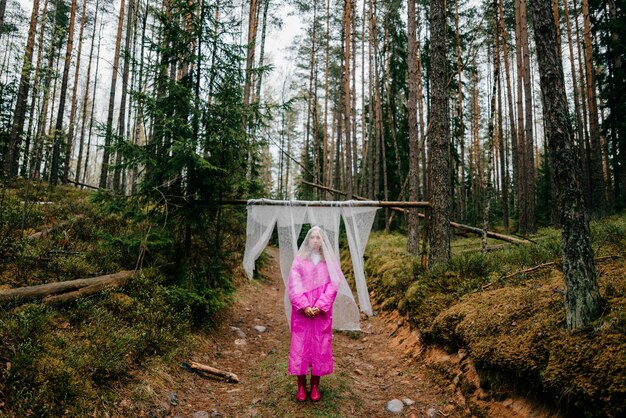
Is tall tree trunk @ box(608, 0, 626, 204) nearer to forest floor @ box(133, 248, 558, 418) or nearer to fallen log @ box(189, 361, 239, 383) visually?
forest floor @ box(133, 248, 558, 418)

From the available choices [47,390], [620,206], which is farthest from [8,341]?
[620,206]

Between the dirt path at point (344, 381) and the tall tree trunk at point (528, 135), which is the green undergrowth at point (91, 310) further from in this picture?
the tall tree trunk at point (528, 135)

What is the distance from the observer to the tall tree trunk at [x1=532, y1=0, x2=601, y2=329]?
9.39ft

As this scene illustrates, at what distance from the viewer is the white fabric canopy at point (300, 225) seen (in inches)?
207

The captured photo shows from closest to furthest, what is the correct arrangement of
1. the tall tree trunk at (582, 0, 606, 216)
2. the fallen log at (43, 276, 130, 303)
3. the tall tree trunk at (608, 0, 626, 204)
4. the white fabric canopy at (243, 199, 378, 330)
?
the fallen log at (43, 276, 130, 303) → the white fabric canopy at (243, 199, 378, 330) → the tall tree trunk at (582, 0, 606, 216) → the tall tree trunk at (608, 0, 626, 204)

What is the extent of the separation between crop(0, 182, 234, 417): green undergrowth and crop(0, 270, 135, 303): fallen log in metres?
0.10

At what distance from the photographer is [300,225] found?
545 centimetres

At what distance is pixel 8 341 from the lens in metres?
3.20

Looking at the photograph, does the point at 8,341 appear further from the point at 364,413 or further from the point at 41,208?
the point at 41,208

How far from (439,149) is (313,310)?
4.24 meters

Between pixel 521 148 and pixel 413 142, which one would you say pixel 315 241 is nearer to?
pixel 413 142

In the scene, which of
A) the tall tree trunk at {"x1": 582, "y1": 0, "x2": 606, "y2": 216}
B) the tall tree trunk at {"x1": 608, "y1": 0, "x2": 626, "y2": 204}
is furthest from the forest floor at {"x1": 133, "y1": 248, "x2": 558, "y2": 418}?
the tall tree trunk at {"x1": 608, "y1": 0, "x2": 626, "y2": 204}

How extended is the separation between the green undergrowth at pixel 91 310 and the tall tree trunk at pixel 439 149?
4.37m

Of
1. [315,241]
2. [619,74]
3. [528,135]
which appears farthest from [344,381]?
[619,74]
